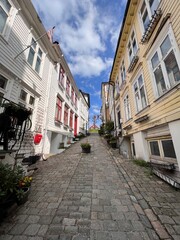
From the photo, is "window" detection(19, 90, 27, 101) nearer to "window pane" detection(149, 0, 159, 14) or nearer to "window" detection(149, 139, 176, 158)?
"window" detection(149, 139, 176, 158)

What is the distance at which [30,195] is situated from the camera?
2.84 meters

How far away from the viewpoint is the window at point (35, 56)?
20.2 ft

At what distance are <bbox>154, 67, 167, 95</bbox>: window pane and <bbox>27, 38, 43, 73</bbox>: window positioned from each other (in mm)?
6167

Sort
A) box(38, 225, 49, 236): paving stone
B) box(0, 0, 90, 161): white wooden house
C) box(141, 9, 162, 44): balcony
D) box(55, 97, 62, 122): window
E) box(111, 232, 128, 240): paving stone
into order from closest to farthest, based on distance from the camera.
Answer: box(111, 232, 128, 240): paving stone
box(38, 225, 49, 236): paving stone
box(141, 9, 162, 44): balcony
box(0, 0, 90, 161): white wooden house
box(55, 97, 62, 122): window

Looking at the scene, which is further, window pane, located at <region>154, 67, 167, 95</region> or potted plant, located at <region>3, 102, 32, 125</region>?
window pane, located at <region>154, 67, 167, 95</region>

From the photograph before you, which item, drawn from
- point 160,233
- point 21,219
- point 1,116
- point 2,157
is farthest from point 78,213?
point 1,116

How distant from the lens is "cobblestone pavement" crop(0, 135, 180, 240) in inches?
69.1

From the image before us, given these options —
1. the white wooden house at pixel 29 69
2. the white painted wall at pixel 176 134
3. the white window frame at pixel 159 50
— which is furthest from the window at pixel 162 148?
the white wooden house at pixel 29 69

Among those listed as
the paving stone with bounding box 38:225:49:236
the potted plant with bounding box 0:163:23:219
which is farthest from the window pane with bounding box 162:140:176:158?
the potted plant with bounding box 0:163:23:219

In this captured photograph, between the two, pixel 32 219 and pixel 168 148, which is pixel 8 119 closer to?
pixel 32 219

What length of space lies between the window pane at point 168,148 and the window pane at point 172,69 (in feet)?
6.24

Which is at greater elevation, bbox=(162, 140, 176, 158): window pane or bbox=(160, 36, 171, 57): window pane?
bbox=(160, 36, 171, 57): window pane

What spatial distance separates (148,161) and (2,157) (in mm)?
5270

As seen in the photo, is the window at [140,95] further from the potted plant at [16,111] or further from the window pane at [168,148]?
the potted plant at [16,111]
